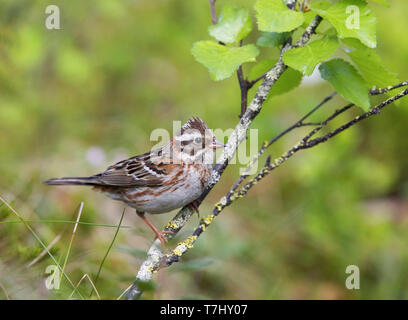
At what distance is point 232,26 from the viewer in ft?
8.27

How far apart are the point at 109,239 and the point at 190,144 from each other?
177cm

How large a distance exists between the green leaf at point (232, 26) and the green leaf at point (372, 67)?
550 millimetres

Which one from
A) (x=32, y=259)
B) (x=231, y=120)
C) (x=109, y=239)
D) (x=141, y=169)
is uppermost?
(x=231, y=120)

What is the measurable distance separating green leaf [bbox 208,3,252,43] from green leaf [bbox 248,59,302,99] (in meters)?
0.19

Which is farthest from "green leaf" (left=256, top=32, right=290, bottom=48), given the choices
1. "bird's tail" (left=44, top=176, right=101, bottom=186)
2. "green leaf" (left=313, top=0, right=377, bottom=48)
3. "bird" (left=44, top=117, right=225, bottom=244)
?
"bird's tail" (left=44, top=176, right=101, bottom=186)

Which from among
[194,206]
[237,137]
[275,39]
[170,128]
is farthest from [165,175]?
[170,128]

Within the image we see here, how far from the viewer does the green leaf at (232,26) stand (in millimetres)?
2490

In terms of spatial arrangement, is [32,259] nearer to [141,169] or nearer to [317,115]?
[141,169]

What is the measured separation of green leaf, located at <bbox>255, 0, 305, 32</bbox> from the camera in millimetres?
2111

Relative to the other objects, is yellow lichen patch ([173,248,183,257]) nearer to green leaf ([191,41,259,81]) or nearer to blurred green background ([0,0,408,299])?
green leaf ([191,41,259,81])

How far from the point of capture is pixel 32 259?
2551mm

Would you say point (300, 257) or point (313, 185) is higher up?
point (313, 185)

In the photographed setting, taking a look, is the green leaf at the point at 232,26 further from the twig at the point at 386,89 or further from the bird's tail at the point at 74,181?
the bird's tail at the point at 74,181
